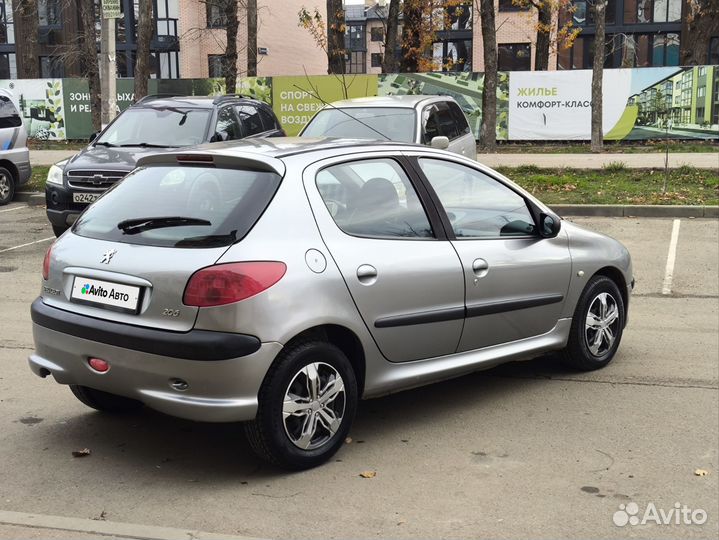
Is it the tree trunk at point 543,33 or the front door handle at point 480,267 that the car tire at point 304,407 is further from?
the tree trunk at point 543,33

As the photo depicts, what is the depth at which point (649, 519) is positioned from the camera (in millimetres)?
3879

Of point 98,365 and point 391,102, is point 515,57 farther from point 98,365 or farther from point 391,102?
point 98,365

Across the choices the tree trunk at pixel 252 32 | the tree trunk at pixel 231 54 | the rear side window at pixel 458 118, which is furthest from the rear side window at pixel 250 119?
the tree trunk at pixel 252 32

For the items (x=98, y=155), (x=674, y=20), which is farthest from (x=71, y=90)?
(x=674, y=20)

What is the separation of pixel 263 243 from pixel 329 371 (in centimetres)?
70

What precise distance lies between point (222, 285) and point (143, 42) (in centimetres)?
2167

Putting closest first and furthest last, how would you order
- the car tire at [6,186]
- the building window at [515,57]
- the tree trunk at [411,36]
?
the car tire at [6,186]
the tree trunk at [411,36]
the building window at [515,57]

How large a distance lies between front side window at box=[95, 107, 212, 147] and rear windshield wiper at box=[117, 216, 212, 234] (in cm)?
753

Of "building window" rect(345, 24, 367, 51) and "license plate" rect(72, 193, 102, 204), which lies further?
"building window" rect(345, 24, 367, 51)

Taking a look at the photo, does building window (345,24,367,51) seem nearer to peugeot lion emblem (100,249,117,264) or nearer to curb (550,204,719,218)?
curb (550,204,719,218)

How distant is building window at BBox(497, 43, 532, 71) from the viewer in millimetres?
47625

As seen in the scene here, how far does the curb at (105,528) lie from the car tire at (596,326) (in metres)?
3.01

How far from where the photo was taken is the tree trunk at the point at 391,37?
29.7 m

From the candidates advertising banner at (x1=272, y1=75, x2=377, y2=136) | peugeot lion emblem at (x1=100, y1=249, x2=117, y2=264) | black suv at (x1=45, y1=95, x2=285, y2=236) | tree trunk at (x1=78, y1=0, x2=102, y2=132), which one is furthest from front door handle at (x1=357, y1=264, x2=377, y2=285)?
tree trunk at (x1=78, y1=0, x2=102, y2=132)
